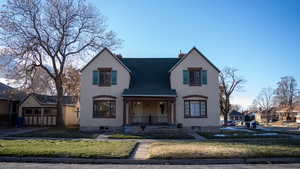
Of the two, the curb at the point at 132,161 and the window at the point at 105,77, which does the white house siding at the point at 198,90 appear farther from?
the curb at the point at 132,161

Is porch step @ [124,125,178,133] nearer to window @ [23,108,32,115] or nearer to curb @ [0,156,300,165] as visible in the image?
curb @ [0,156,300,165]

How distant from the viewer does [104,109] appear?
84.6ft

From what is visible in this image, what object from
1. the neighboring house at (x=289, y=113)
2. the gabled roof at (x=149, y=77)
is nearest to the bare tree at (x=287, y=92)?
the neighboring house at (x=289, y=113)

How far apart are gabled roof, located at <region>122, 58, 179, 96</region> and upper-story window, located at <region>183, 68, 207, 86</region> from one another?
195cm

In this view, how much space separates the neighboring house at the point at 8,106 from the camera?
31.1m

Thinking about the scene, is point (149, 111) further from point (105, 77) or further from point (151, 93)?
point (105, 77)

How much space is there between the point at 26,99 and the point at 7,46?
9099 mm

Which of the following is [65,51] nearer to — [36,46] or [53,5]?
[36,46]

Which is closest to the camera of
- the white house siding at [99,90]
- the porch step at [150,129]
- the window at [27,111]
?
the porch step at [150,129]

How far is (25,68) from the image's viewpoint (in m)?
27.3

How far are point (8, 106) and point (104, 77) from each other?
1532 cm

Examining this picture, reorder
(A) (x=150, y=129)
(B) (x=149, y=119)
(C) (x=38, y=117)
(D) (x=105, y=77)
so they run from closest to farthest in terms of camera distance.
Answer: (A) (x=150, y=129) → (D) (x=105, y=77) → (B) (x=149, y=119) → (C) (x=38, y=117)

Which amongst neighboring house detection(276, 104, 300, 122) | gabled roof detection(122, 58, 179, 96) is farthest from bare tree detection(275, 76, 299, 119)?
gabled roof detection(122, 58, 179, 96)

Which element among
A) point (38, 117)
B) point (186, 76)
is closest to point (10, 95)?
point (38, 117)
